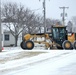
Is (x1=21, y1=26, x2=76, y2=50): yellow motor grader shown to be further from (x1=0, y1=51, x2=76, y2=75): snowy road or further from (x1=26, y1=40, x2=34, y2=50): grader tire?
(x1=0, y1=51, x2=76, y2=75): snowy road

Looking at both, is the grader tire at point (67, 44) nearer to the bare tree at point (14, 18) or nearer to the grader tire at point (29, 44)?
the grader tire at point (29, 44)

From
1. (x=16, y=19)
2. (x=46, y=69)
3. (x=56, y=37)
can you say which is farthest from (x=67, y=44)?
(x=16, y=19)

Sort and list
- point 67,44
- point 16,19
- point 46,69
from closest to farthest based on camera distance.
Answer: point 46,69 < point 67,44 < point 16,19

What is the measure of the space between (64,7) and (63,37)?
52.3 metres

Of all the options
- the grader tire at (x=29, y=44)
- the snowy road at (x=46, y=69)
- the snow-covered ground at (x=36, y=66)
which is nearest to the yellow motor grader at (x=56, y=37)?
the grader tire at (x=29, y=44)

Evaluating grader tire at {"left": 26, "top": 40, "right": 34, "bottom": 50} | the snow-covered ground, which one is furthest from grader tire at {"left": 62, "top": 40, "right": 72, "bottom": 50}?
the snow-covered ground

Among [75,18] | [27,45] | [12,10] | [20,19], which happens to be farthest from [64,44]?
[75,18]

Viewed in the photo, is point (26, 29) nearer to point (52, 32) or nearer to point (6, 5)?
point (6, 5)

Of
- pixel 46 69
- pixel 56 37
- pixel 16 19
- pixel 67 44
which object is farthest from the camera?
pixel 16 19

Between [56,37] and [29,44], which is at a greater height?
[56,37]

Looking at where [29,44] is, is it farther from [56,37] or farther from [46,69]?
[46,69]

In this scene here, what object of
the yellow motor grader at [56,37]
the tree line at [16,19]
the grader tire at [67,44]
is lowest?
the grader tire at [67,44]

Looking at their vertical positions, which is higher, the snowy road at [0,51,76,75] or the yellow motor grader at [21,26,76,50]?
the yellow motor grader at [21,26,76,50]

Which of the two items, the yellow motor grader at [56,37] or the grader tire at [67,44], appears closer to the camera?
the grader tire at [67,44]
